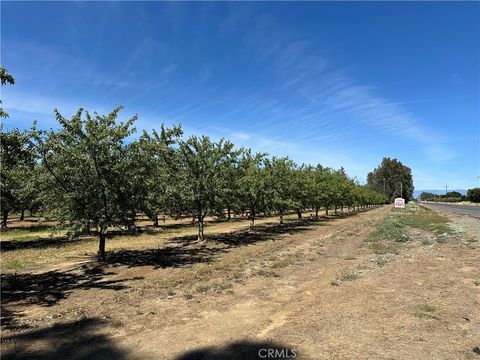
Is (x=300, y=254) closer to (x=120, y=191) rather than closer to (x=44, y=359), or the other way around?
(x=120, y=191)

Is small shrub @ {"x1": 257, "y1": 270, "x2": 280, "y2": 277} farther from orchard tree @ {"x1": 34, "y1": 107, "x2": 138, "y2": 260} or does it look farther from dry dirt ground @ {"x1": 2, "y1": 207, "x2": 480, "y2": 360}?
orchard tree @ {"x1": 34, "y1": 107, "x2": 138, "y2": 260}

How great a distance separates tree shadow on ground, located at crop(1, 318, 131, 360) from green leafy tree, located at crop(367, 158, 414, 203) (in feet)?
531

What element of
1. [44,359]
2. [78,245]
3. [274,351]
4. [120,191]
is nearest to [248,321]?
[274,351]

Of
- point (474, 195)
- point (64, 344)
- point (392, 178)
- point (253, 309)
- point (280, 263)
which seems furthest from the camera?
point (392, 178)

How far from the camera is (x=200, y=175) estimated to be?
21406 mm

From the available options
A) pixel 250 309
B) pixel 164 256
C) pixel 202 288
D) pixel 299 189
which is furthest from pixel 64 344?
pixel 299 189

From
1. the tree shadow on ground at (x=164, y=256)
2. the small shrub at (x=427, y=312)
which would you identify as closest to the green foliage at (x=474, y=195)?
the tree shadow on ground at (x=164, y=256)

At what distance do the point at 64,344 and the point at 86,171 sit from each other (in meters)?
8.77

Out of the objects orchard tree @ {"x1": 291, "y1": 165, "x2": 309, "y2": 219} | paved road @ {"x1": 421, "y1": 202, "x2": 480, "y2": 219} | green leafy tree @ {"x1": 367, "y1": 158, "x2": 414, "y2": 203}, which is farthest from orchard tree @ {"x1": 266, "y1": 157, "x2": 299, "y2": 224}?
green leafy tree @ {"x1": 367, "y1": 158, "x2": 414, "y2": 203}

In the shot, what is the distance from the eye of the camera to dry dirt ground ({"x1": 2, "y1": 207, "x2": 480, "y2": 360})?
608cm

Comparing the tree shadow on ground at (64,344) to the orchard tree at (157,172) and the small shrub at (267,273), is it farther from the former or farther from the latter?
the orchard tree at (157,172)

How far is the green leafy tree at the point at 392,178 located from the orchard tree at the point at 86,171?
156 meters

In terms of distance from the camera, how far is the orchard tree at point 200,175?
20.9 metres

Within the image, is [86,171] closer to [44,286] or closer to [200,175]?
[44,286]
